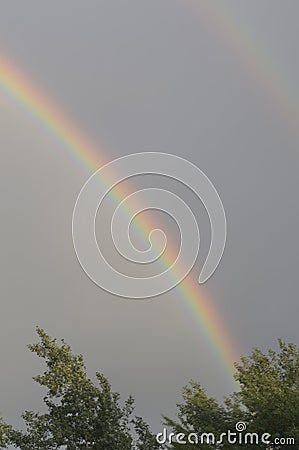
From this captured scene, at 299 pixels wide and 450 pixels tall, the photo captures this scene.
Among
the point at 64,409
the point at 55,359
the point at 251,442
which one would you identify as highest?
the point at 55,359

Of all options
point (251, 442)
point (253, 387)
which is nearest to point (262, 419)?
point (251, 442)

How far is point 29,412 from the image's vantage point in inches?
1494

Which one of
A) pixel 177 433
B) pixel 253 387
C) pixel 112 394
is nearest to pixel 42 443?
pixel 112 394

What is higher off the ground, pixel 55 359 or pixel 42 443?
pixel 55 359

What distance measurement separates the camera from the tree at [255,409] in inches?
1210

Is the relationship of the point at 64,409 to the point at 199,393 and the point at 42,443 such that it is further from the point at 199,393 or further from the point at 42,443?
the point at 199,393

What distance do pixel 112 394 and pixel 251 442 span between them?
9389 mm

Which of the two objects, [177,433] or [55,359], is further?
[55,359]

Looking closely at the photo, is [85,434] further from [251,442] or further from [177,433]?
[251,442]

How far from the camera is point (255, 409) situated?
106 ft

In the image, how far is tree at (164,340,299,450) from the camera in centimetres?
3073

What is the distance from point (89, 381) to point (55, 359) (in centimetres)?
207

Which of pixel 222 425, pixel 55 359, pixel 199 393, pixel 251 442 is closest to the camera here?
pixel 251 442

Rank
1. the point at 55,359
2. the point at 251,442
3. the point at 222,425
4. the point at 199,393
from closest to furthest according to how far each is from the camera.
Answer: the point at 251,442, the point at 222,425, the point at 199,393, the point at 55,359
